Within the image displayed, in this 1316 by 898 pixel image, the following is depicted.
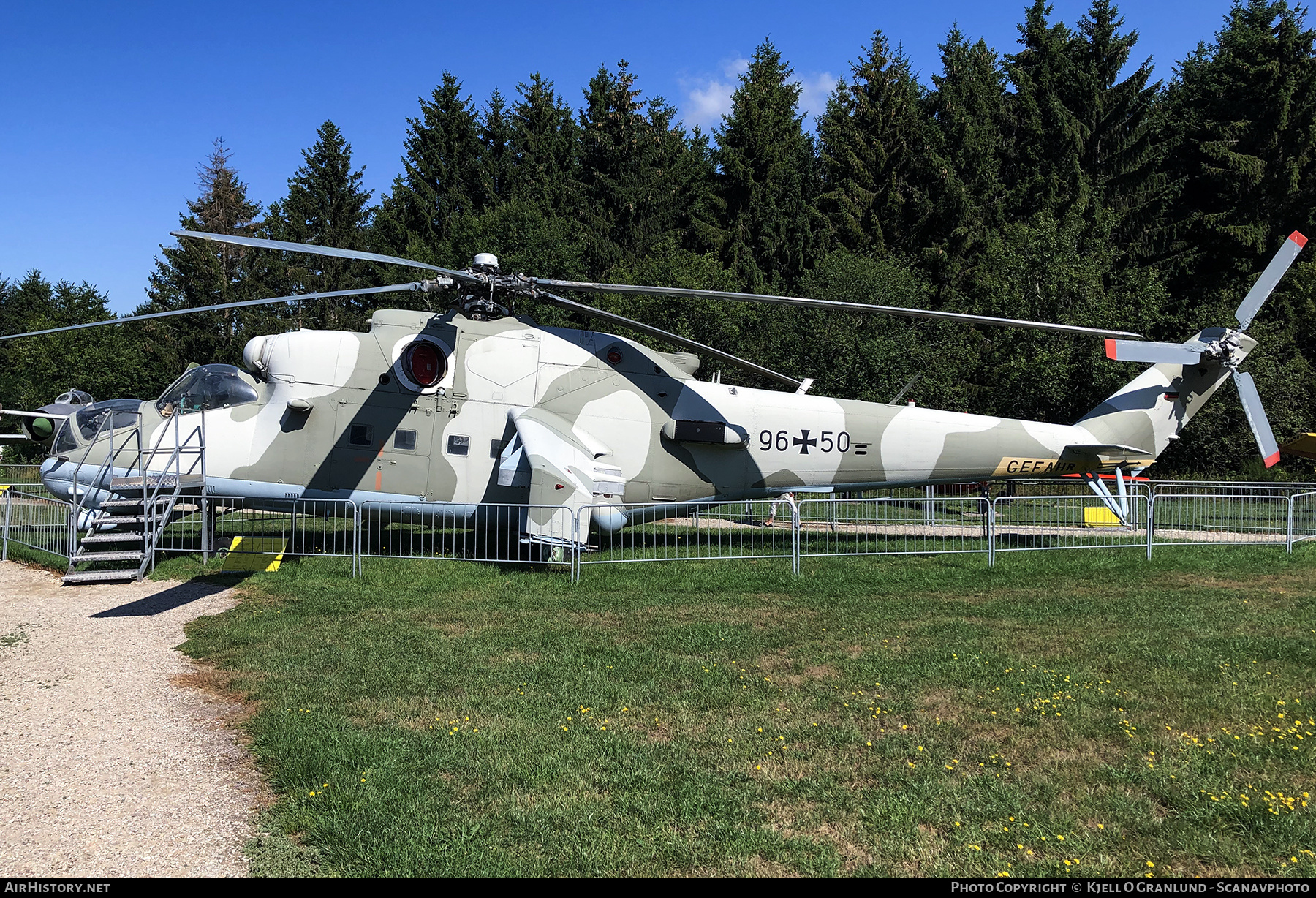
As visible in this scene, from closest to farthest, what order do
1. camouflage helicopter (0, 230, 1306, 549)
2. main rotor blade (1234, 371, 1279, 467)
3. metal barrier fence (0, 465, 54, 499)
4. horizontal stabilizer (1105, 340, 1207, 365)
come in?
1. camouflage helicopter (0, 230, 1306, 549)
2. main rotor blade (1234, 371, 1279, 467)
3. horizontal stabilizer (1105, 340, 1207, 365)
4. metal barrier fence (0, 465, 54, 499)

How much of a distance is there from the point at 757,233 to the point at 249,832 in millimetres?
40743

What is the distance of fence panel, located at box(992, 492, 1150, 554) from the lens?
14047 millimetres

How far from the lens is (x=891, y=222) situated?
1629 inches

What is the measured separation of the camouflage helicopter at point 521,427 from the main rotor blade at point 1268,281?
0.18 ft

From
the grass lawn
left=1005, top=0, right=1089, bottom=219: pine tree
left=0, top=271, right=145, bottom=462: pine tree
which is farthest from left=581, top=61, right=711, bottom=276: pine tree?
the grass lawn

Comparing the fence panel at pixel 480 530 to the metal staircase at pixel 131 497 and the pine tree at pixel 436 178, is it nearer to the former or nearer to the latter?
the metal staircase at pixel 131 497

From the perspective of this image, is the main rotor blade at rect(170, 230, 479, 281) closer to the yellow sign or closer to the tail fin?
the yellow sign

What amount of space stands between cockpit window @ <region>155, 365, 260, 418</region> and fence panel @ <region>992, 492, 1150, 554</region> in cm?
1215

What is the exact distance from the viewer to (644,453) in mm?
13539

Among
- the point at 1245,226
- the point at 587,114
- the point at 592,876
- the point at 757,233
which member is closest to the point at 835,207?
the point at 757,233

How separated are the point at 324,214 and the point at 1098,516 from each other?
142 feet

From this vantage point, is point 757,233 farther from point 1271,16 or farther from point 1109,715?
point 1109,715

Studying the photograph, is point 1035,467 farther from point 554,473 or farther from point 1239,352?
point 554,473

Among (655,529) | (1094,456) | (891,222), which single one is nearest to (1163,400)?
(1094,456)
